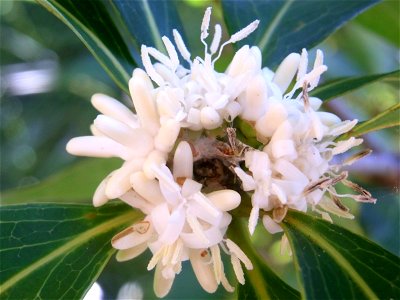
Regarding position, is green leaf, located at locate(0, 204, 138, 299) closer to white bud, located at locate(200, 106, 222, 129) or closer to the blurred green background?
white bud, located at locate(200, 106, 222, 129)

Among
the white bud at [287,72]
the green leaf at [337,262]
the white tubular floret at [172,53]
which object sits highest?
the white tubular floret at [172,53]

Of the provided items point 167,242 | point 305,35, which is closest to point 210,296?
point 305,35

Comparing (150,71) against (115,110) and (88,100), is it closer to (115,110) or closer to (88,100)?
(115,110)

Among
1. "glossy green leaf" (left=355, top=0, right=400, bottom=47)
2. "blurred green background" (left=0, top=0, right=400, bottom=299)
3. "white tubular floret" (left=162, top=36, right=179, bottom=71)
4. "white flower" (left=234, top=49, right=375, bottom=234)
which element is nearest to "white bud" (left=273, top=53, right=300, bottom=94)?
"white flower" (left=234, top=49, right=375, bottom=234)

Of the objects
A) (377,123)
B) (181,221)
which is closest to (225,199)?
(181,221)

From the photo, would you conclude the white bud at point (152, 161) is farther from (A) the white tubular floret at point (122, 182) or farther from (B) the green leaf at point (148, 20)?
(B) the green leaf at point (148, 20)

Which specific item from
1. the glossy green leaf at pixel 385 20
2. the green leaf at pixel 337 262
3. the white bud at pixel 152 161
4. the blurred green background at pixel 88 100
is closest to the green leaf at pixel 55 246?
the white bud at pixel 152 161
